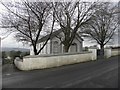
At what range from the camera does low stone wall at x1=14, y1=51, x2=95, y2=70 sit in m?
17.1

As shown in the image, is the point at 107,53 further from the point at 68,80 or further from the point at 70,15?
the point at 68,80

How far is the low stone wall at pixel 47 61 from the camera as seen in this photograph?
17094mm

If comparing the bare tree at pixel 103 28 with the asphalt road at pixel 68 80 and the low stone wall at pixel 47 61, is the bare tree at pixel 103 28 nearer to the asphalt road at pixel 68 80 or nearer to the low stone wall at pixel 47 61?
the low stone wall at pixel 47 61

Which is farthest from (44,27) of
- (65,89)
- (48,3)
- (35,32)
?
(65,89)

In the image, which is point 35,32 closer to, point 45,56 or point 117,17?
point 45,56

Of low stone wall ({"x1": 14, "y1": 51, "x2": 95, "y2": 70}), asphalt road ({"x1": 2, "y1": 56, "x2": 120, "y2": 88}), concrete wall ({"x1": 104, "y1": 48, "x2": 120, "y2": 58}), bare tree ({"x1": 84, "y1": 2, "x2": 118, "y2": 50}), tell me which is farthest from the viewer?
bare tree ({"x1": 84, "y1": 2, "x2": 118, "y2": 50})

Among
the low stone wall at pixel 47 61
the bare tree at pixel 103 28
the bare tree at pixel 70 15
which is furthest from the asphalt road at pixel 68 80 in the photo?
the bare tree at pixel 103 28

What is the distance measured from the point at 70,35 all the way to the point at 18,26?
24.2ft

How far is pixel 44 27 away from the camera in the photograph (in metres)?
24.0

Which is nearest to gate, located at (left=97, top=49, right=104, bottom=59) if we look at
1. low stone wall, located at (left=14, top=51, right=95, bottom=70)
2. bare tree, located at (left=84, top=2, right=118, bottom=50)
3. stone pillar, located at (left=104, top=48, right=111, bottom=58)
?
stone pillar, located at (left=104, top=48, right=111, bottom=58)

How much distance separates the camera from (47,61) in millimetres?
18031

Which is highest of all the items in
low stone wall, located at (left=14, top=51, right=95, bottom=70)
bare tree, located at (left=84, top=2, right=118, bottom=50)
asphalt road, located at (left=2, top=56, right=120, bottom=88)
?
bare tree, located at (left=84, top=2, right=118, bottom=50)

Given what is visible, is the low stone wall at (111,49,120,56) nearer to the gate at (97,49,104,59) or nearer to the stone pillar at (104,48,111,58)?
the stone pillar at (104,48,111,58)

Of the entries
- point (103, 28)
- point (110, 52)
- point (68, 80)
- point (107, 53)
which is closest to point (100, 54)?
point (107, 53)
